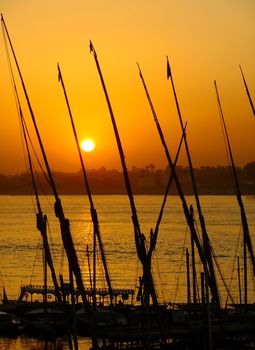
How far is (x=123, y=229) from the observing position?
157 meters

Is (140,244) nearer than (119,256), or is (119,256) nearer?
(140,244)

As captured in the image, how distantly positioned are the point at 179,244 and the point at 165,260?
23.3 m

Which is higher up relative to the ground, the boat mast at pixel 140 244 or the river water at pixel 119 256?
the boat mast at pixel 140 244

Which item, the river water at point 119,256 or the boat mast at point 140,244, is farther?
the river water at point 119,256

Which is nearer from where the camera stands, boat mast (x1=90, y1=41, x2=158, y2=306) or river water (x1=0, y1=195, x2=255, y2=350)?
boat mast (x1=90, y1=41, x2=158, y2=306)

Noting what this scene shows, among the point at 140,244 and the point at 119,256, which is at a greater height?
the point at 140,244

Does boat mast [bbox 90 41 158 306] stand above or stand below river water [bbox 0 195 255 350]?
above

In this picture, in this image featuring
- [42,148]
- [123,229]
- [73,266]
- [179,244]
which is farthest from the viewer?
[123,229]

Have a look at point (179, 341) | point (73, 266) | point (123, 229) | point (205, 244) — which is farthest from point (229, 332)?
point (123, 229)

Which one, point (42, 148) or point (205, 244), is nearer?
point (42, 148)

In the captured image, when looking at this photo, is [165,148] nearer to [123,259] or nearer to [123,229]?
[123,259]

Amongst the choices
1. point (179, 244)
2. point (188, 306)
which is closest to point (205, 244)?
point (188, 306)

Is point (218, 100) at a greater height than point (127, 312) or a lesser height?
greater

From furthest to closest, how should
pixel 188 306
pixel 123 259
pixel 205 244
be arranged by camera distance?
pixel 123 259
pixel 188 306
pixel 205 244
